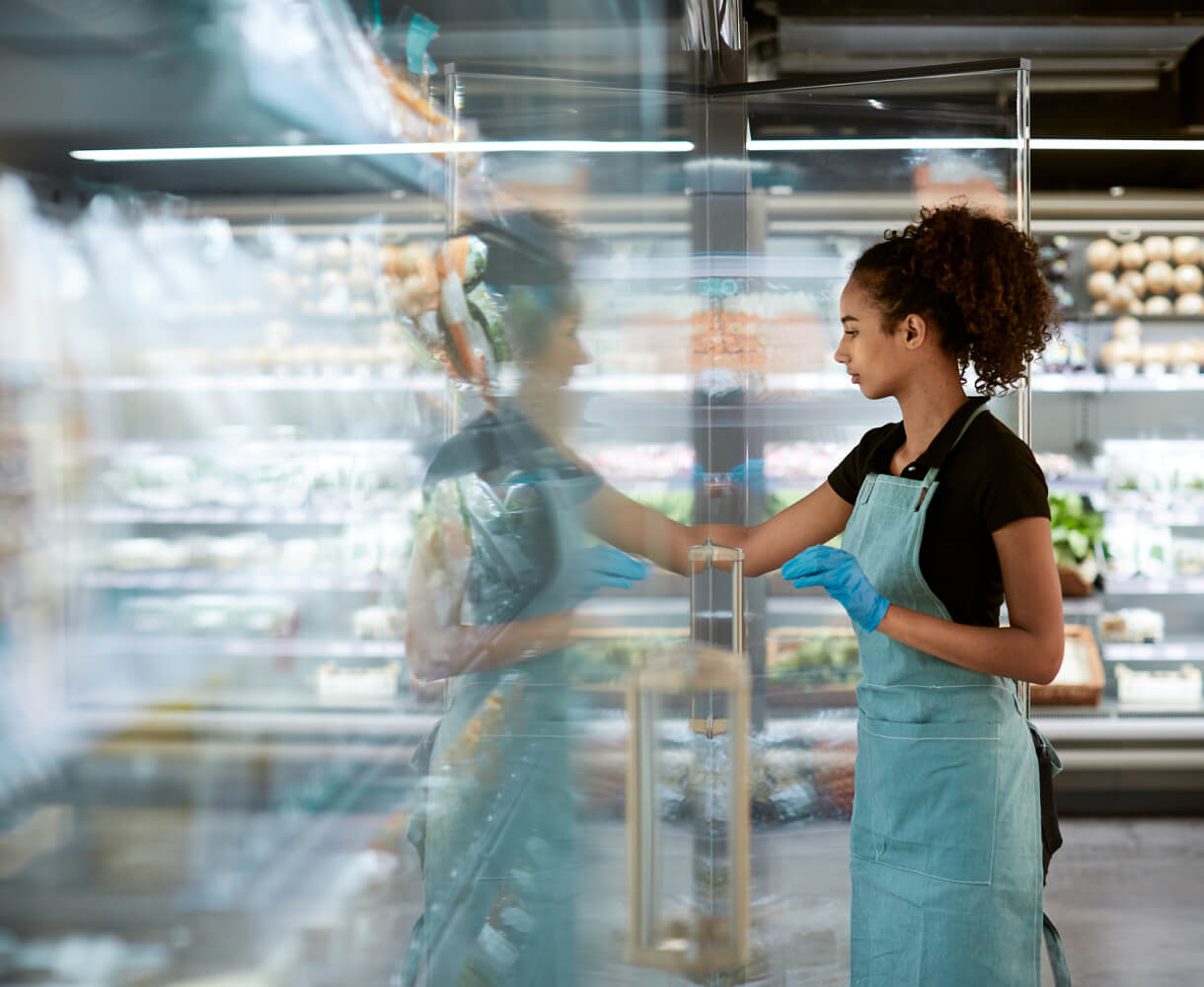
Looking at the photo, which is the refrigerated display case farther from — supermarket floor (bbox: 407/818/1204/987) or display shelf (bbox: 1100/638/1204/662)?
display shelf (bbox: 1100/638/1204/662)

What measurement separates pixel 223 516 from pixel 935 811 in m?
1.50

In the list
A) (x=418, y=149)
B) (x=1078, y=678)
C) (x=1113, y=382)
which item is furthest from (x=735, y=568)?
(x=1113, y=382)

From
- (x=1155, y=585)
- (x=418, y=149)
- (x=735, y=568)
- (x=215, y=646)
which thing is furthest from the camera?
(x=1155, y=585)

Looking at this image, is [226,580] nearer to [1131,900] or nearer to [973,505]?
[973,505]

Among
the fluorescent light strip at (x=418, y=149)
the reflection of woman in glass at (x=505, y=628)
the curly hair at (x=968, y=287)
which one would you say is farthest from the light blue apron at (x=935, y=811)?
the reflection of woman in glass at (x=505, y=628)

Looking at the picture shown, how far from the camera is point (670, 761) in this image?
117 centimetres

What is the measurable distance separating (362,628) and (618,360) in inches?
22.5

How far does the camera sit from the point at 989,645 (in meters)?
1.47

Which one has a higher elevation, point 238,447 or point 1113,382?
point 1113,382

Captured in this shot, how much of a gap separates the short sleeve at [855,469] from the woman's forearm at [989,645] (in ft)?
1.21

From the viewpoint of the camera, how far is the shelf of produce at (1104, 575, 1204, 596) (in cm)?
398

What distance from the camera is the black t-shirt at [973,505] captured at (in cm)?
146

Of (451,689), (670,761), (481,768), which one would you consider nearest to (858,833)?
(670,761)

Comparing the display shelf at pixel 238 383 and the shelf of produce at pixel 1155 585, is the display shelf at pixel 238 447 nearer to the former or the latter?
the display shelf at pixel 238 383
